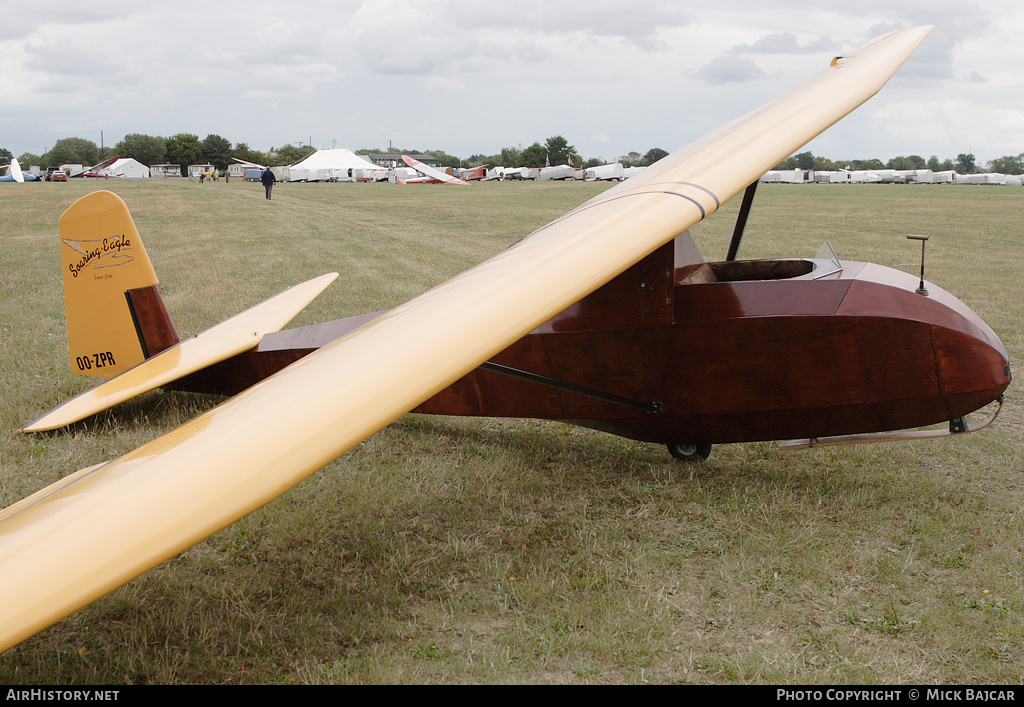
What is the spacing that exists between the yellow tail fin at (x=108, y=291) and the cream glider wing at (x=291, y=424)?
3338 millimetres

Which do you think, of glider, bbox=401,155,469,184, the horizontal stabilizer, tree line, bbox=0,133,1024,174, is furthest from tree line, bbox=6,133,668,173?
the horizontal stabilizer

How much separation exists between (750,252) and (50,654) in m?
15.2

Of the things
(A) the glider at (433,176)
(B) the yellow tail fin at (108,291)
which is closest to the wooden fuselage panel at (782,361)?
(B) the yellow tail fin at (108,291)

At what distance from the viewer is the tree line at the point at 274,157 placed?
108125mm

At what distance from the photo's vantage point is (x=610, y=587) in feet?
11.7

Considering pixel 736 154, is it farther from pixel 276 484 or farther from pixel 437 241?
pixel 437 241

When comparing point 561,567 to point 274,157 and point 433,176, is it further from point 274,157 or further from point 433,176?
point 274,157

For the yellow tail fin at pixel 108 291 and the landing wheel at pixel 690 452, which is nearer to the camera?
the landing wheel at pixel 690 452

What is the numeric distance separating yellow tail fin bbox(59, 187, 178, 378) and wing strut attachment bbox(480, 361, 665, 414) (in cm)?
314

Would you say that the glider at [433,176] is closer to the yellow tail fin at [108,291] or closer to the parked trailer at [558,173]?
the parked trailer at [558,173]

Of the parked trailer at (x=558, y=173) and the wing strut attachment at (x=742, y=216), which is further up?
the parked trailer at (x=558, y=173)

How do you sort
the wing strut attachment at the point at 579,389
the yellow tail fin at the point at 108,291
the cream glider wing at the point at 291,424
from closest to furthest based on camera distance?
the cream glider wing at the point at 291,424
the wing strut attachment at the point at 579,389
the yellow tail fin at the point at 108,291
